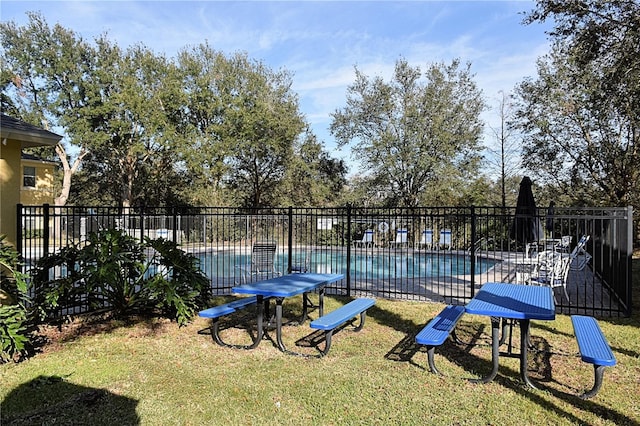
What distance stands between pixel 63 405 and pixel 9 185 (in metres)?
3.83

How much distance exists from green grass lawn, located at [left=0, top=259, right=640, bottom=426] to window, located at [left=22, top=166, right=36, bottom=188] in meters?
20.5

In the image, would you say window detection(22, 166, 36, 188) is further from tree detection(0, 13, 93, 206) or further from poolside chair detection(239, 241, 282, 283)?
poolside chair detection(239, 241, 282, 283)

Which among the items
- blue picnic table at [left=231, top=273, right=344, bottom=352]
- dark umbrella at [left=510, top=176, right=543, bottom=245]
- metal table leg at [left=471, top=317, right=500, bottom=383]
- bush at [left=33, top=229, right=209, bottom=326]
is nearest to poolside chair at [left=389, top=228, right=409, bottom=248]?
dark umbrella at [left=510, top=176, right=543, bottom=245]

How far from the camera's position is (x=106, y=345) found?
16.7 feet

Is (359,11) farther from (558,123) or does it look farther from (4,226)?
(558,123)

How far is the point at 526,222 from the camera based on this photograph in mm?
9492

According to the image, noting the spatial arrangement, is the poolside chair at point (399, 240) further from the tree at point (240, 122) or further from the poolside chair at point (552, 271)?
the tree at point (240, 122)

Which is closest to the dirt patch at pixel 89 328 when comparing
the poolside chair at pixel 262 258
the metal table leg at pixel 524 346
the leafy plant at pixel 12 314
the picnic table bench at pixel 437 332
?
the leafy plant at pixel 12 314

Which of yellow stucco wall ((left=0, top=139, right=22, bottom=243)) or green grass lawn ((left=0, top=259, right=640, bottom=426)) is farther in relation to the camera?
yellow stucco wall ((left=0, top=139, right=22, bottom=243))

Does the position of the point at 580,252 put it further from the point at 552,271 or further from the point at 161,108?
the point at 161,108

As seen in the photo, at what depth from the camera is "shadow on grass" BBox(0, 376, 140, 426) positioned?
3.24m

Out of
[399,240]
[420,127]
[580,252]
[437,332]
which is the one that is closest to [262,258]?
[437,332]

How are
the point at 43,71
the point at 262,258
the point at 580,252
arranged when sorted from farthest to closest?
the point at 43,71 → the point at 580,252 → the point at 262,258

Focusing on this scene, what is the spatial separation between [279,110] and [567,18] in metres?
17.8
